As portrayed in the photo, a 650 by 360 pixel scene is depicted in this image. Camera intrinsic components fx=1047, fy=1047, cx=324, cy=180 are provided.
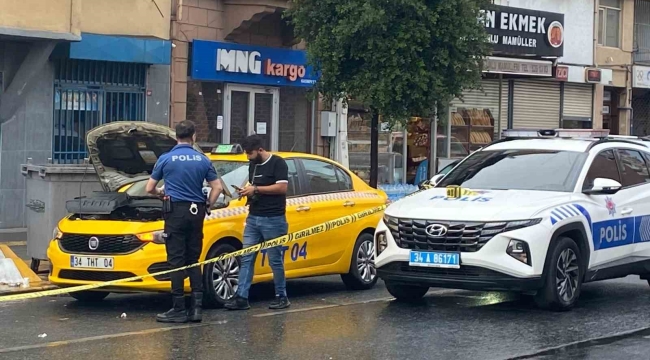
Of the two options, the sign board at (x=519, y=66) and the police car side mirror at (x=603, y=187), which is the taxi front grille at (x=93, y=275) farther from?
the sign board at (x=519, y=66)

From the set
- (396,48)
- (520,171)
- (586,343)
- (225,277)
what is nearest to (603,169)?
(520,171)

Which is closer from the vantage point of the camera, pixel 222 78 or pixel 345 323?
pixel 345 323

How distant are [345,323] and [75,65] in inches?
376

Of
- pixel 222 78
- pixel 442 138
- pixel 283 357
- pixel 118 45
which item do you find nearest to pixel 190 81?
pixel 222 78

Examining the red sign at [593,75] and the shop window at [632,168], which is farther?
the red sign at [593,75]

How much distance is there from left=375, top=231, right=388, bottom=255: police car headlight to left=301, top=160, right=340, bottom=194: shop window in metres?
1.32

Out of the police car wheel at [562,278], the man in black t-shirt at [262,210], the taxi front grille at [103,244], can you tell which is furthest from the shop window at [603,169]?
the taxi front grille at [103,244]

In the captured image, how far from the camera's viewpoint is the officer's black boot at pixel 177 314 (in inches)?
370

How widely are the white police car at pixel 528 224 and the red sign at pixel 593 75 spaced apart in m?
17.3

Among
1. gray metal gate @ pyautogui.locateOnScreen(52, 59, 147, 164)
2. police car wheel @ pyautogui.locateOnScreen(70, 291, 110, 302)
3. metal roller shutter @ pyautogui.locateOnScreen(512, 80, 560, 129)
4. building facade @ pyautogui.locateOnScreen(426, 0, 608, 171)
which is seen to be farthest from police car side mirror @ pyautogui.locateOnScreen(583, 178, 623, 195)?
metal roller shutter @ pyautogui.locateOnScreen(512, 80, 560, 129)

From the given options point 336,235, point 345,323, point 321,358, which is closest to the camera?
point 321,358

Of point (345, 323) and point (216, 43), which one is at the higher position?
point (216, 43)

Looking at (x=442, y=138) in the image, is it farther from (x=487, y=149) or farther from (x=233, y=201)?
(x=233, y=201)

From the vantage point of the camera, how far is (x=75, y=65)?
1747cm
